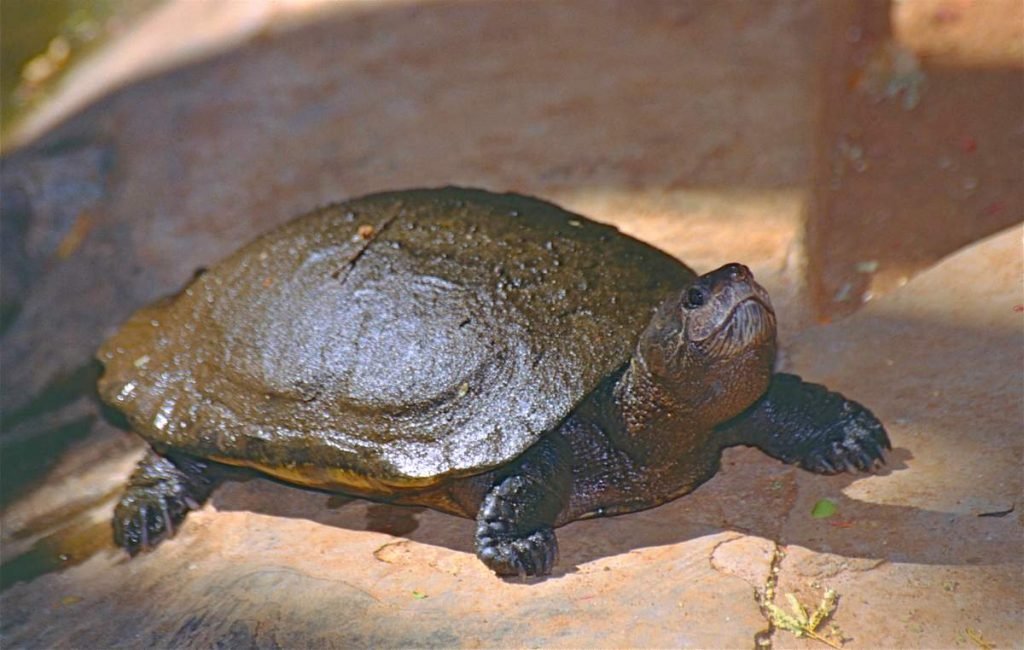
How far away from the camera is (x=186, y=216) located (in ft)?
18.7

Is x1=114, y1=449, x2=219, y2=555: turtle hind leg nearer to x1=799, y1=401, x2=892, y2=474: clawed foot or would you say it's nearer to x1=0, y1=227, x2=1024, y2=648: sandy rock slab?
x1=0, y1=227, x2=1024, y2=648: sandy rock slab

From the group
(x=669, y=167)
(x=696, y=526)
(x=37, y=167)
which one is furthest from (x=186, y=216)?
(x=696, y=526)

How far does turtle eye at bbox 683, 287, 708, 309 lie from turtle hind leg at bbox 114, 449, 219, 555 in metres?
1.95

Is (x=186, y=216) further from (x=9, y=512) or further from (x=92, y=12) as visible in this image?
(x=92, y=12)

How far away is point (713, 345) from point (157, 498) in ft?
6.76

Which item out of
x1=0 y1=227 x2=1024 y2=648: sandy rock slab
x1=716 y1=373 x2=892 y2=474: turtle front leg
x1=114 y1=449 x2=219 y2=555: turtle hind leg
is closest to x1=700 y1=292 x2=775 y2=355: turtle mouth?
x1=716 y1=373 x2=892 y2=474: turtle front leg

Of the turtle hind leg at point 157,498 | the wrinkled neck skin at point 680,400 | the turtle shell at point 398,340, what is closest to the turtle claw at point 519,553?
the turtle shell at point 398,340

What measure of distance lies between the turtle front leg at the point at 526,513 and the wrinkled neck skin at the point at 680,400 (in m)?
0.26

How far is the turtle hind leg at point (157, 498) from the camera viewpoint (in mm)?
4008

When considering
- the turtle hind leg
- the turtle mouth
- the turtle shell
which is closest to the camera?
the turtle mouth

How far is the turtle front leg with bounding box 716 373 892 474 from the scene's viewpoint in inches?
144

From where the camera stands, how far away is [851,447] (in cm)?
364

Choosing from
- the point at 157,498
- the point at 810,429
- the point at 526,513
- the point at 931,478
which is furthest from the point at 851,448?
the point at 157,498

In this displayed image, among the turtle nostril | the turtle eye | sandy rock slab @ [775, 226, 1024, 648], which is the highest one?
the turtle nostril
